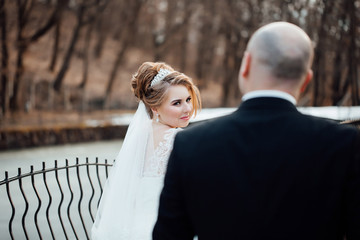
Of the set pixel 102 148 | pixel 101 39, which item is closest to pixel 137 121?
pixel 102 148

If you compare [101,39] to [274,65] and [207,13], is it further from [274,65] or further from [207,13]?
[274,65]

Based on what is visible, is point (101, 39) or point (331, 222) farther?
point (101, 39)

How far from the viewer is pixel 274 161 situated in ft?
4.69

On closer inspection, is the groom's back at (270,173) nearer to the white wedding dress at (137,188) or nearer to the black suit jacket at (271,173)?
the black suit jacket at (271,173)

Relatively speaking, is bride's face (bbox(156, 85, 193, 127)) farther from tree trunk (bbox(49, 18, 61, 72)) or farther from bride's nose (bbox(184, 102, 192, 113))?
tree trunk (bbox(49, 18, 61, 72))

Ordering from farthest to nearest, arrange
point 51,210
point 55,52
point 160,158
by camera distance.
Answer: point 55,52 < point 51,210 < point 160,158

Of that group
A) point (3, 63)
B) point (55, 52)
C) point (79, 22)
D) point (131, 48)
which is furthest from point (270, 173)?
point (131, 48)

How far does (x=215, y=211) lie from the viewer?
153 centimetres

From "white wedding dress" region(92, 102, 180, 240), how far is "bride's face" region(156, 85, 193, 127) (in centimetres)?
10

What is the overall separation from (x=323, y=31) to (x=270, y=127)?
11.1 m

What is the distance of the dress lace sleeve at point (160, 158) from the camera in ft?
9.81

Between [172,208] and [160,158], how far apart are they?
1426 mm

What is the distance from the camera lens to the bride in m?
3.02

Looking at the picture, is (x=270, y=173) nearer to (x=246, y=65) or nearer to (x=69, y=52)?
(x=246, y=65)
